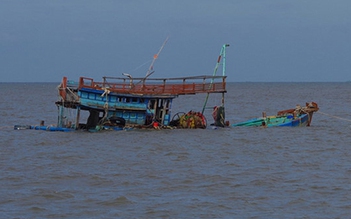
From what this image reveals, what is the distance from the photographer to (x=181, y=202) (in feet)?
54.5

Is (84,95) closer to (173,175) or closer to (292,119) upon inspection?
(173,175)

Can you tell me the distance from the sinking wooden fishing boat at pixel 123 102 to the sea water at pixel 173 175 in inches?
27.9

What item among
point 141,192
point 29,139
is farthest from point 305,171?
point 29,139

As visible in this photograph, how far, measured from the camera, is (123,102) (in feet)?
105

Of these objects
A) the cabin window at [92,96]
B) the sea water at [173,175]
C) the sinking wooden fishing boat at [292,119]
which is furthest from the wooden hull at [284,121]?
the cabin window at [92,96]

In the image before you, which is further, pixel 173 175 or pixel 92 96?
pixel 92 96

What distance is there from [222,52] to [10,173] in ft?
59.7

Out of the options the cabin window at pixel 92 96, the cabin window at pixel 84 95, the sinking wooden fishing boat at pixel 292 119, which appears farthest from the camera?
the sinking wooden fishing boat at pixel 292 119

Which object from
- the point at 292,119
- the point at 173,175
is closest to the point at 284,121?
the point at 292,119

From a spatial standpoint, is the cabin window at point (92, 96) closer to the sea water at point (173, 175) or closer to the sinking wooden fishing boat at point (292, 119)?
the sea water at point (173, 175)

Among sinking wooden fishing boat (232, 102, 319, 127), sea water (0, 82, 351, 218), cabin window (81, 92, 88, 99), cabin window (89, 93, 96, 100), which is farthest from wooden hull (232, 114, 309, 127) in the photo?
cabin window (81, 92, 88, 99)

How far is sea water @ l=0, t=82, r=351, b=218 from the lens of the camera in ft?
52.4

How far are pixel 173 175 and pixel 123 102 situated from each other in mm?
12022

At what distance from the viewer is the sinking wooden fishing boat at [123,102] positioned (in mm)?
31250
